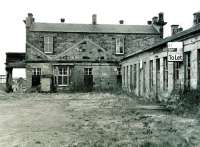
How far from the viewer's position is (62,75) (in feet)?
127

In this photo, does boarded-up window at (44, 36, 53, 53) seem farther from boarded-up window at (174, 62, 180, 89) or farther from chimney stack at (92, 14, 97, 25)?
boarded-up window at (174, 62, 180, 89)

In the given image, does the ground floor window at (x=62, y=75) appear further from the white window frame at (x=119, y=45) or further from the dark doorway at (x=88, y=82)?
the white window frame at (x=119, y=45)

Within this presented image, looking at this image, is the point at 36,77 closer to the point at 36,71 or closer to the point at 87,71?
the point at 36,71

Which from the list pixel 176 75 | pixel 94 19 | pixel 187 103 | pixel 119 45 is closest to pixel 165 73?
pixel 176 75

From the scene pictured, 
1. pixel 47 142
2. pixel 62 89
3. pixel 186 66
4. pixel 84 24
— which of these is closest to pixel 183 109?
pixel 186 66

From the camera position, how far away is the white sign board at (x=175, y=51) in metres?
17.1

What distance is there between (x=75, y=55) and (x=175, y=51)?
2258 cm

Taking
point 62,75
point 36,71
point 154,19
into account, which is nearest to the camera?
point 36,71

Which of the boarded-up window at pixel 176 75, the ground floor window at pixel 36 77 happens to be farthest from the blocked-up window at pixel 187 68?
the ground floor window at pixel 36 77

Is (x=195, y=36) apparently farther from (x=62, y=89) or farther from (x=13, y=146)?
(x=62, y=89)

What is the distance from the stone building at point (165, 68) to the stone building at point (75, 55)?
503 cm

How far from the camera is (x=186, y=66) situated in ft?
60.0

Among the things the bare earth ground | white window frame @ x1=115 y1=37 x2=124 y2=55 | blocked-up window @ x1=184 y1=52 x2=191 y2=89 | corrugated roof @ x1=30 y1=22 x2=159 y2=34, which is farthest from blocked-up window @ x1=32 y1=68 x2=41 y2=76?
the bare earth ground

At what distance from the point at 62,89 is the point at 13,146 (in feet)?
97.1
